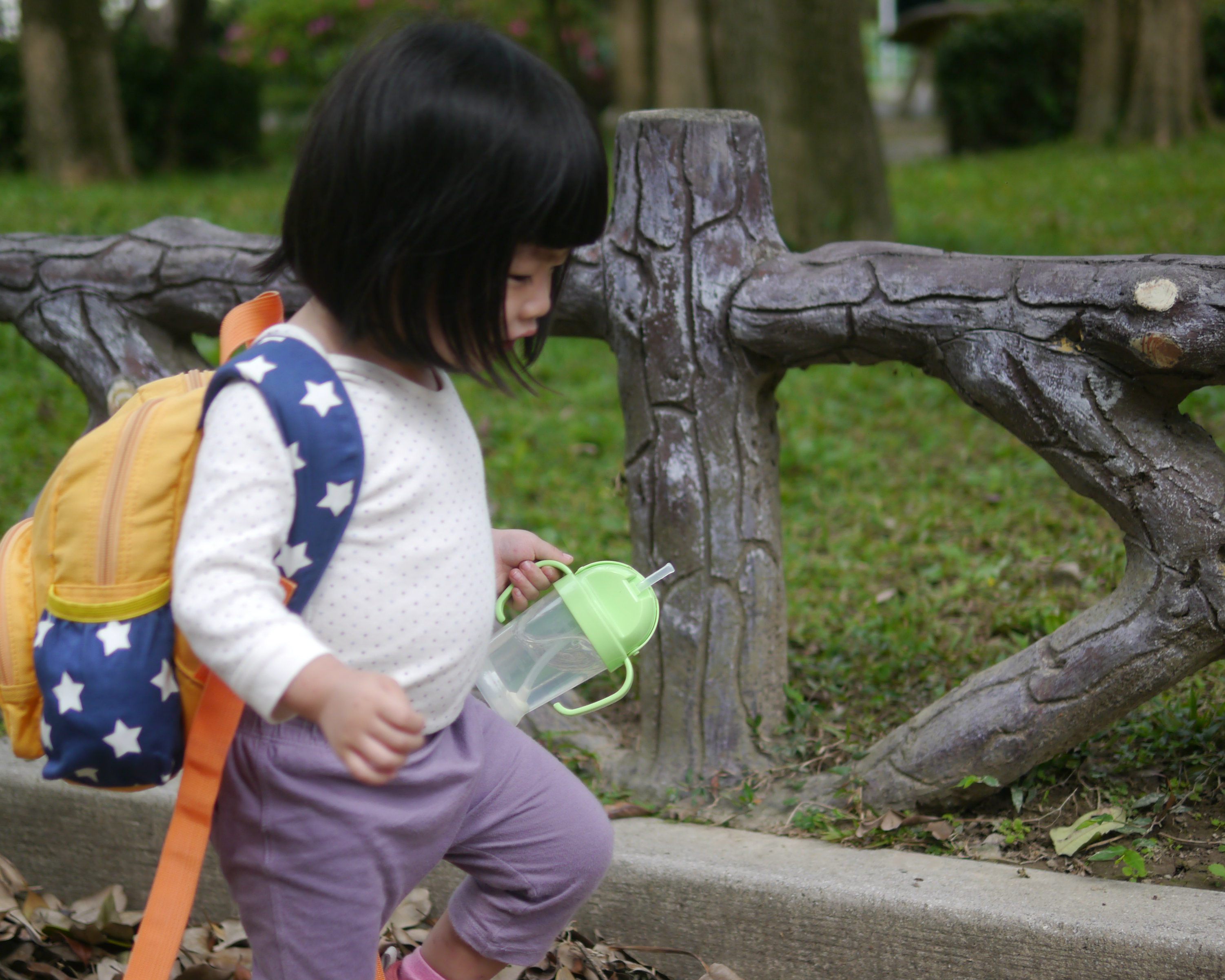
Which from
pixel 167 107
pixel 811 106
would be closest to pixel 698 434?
pixel 811 106

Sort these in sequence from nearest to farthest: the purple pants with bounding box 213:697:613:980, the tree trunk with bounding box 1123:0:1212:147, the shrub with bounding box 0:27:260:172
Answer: the purple pants with bounding box 213:697:613:980 → the tree trunk with bounding box 1123:0:1212:147 → the shrub with bounding box 0:27:260:172

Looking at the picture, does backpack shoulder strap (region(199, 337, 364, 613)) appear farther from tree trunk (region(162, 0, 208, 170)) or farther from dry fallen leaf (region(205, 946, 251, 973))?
tree trunk (region(162, 0, 208, 170))

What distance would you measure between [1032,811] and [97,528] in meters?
1.62

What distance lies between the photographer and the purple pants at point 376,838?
4.44ft

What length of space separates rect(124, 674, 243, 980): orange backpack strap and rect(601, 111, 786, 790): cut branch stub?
1.07 m

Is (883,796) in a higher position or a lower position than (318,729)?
lower

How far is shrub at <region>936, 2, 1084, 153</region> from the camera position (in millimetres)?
13391

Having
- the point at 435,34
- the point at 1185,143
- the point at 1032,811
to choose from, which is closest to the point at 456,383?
the point at 1032,811

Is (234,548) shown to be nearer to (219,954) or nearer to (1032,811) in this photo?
(219,954)

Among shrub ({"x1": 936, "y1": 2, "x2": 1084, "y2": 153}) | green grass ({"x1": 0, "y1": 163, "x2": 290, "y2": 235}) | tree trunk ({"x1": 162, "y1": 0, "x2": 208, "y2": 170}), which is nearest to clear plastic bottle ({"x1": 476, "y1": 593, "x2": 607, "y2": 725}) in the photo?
green grass ({"x1": 0, "y1": 163, "x2": 290, "y2": 235})

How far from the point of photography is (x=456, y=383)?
5113 millimetres

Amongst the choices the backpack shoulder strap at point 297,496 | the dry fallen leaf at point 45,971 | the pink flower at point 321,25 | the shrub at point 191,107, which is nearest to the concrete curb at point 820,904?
the dry fallen leaf at point 45,971

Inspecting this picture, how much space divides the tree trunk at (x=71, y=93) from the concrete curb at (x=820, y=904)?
29.4 feet

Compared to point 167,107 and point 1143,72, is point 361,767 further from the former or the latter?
point 167,107
